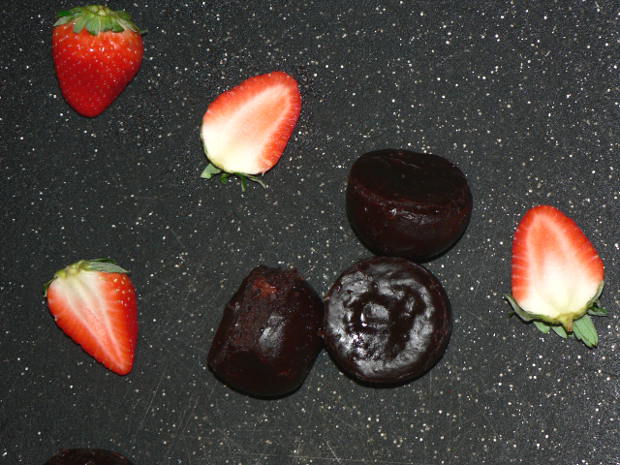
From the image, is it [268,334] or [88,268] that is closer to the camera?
[268,334]

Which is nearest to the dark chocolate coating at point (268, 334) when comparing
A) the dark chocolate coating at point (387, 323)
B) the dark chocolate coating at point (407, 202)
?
the dark chocolate coating at point (387, 323)

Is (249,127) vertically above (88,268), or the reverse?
(249,127)

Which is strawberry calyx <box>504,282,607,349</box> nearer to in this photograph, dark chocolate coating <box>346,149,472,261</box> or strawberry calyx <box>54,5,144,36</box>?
dark chocolate coating <box>346,149,472,261</box>

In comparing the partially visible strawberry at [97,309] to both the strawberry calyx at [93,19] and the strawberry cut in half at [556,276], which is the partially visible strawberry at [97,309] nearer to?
the strawberry calyx at [93,19]

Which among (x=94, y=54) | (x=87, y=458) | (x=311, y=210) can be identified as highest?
(x=94, y=54)

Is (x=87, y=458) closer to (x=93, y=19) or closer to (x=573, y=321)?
(x=93, y=19)

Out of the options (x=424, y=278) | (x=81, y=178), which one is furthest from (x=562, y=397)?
(x=81, y=178)

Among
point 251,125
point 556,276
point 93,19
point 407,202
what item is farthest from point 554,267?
point 93,19
